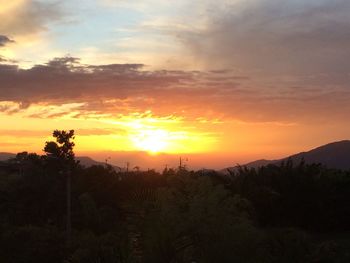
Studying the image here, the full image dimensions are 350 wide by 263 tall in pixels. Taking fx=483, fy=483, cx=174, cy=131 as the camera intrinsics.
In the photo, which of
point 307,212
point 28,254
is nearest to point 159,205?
point 28,254

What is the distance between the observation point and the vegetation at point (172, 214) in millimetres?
7637

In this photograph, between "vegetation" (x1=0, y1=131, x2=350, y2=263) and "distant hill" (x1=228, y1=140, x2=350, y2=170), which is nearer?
"vegetation" (x1=0, y1=131, x2=350, y2=263)

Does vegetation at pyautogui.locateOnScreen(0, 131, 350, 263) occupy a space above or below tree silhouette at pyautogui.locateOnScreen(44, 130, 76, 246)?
below

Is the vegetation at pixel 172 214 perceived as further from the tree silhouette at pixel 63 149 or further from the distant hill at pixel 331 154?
the distant hill at pixel 331 154

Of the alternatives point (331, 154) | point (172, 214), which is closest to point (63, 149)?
Result: point (172, 214)

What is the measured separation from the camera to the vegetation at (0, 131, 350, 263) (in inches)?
301

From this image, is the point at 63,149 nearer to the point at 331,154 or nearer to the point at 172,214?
the point at 172,214

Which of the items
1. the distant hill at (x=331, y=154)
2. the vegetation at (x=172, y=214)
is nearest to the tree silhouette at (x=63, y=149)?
the vegetation at (x=172, y=214)

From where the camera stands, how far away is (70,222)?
29172 millimetres

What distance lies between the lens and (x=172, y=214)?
27.5ft

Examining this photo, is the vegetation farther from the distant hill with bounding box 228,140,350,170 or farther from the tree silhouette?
the distant hill with bounding box 228,140,350,170

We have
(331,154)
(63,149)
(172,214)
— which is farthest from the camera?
(331,154)

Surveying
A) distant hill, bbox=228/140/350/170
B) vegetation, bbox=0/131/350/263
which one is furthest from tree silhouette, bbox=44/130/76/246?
distant hill, bbox=228/140/350/170

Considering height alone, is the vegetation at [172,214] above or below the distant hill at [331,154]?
below
